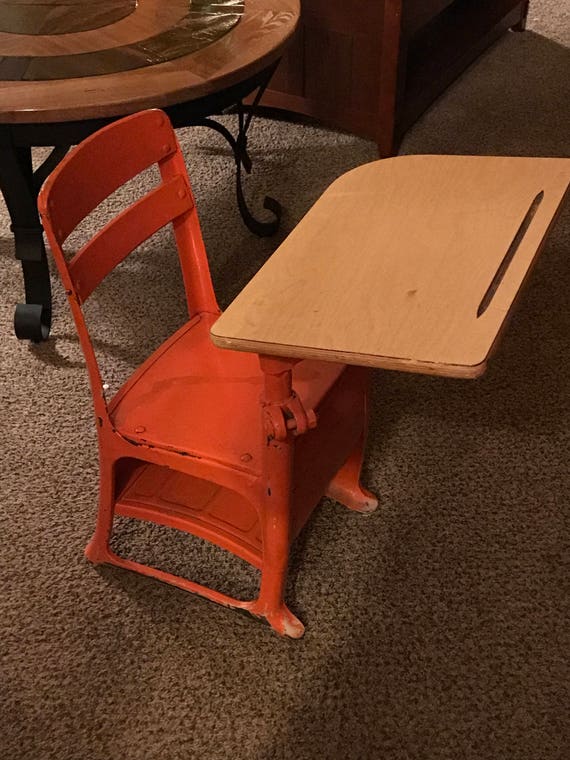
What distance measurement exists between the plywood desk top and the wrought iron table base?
57 cm

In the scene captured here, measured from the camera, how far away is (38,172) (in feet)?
5.75

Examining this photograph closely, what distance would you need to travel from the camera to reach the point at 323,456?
1164mm

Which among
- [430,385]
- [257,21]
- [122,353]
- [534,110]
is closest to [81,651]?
[122,353]

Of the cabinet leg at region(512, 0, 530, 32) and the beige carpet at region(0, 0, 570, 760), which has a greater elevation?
the cabinet leg at region(512, 0, 530, 32)

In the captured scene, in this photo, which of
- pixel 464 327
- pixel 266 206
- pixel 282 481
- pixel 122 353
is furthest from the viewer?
pixel 266 206

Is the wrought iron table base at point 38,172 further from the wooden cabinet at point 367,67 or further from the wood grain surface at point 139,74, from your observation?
the wooden cabinet at point 367,67

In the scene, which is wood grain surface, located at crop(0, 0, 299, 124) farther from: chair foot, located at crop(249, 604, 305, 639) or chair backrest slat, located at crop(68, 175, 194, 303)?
chair foot, located at crop(249, 604, 305, 639)

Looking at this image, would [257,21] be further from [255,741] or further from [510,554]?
[255,741]

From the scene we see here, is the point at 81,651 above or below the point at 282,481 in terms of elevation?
below

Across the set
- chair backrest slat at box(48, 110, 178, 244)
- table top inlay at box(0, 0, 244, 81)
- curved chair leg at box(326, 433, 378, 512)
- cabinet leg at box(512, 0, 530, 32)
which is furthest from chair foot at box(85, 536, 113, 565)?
cabinet leg at box(512, 0, 530, 32)

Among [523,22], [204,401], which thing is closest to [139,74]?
[204,401]

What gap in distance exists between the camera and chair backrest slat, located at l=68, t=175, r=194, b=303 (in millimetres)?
986

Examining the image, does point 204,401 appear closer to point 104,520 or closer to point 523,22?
point 104,520

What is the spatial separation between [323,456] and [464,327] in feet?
1.60
